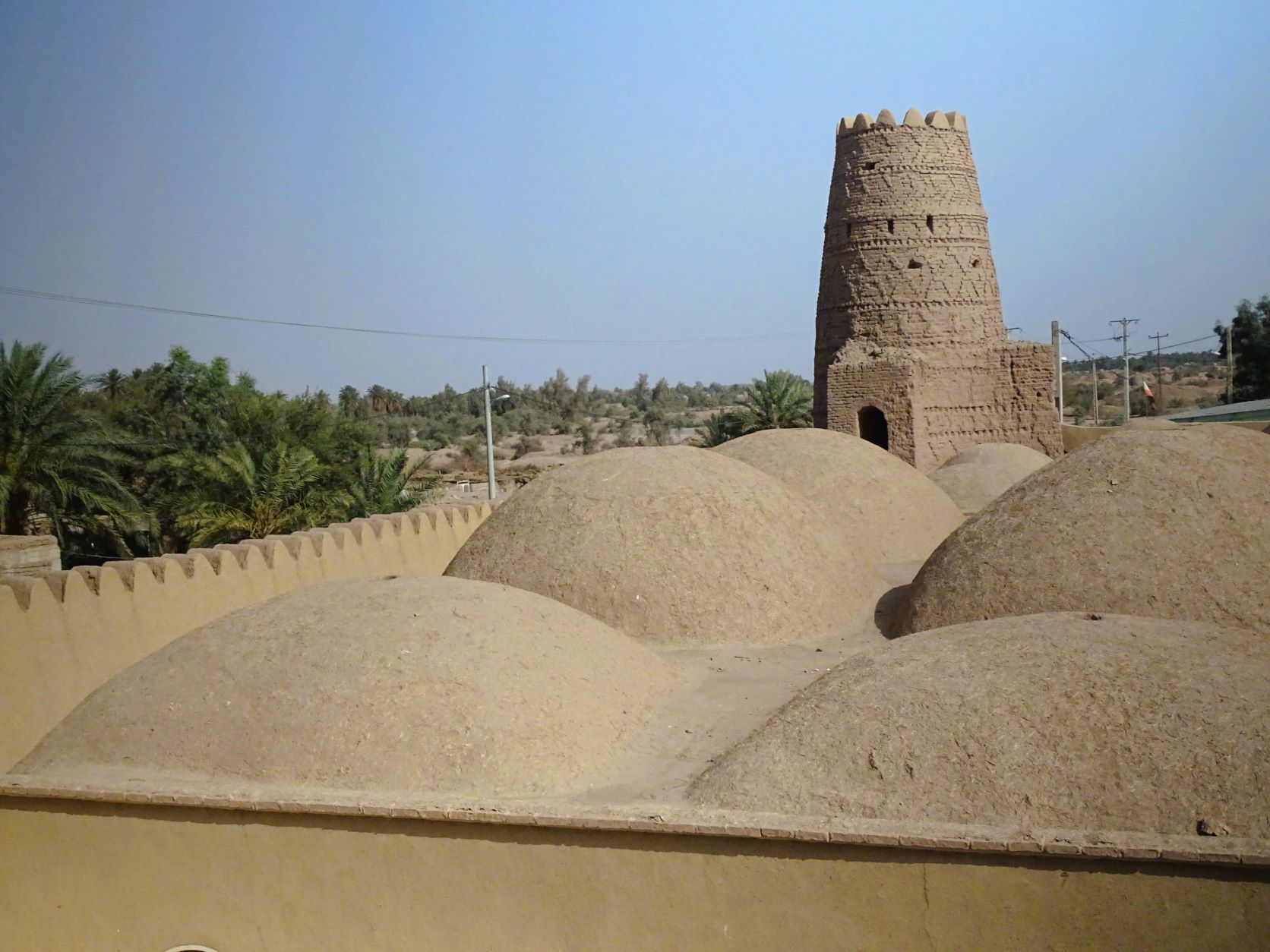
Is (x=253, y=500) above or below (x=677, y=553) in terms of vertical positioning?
above

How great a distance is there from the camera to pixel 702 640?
9.73 meters

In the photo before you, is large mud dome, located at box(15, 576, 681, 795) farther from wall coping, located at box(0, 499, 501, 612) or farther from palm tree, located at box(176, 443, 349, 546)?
palm tree, located at box(176, 443, 349, 546)

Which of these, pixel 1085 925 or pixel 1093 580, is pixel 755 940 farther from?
pixel 1093 580

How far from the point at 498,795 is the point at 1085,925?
2.88m

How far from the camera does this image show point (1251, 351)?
4031 cm

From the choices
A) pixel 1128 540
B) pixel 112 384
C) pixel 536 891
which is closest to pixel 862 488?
pixel 1128 540

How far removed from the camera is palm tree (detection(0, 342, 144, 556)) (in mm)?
17578

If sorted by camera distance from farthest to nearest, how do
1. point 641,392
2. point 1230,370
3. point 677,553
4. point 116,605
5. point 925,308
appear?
1. point 641,392
2. point 1230,370
3. point 925,308
4. point 677,553
5. point 116,605

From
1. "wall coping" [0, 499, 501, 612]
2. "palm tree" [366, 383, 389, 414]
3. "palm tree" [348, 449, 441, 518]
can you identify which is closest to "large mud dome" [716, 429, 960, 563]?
"wall coping" [0, 499, 501, 612]

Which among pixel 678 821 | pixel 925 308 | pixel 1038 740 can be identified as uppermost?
pixel 925 308

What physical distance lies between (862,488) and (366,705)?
8.47 metres

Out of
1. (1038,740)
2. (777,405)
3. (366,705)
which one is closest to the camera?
(1038,740)

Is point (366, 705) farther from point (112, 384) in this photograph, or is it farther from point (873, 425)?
point (112, 384)

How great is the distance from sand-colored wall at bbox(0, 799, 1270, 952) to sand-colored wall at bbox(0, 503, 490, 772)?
1.90 metres
